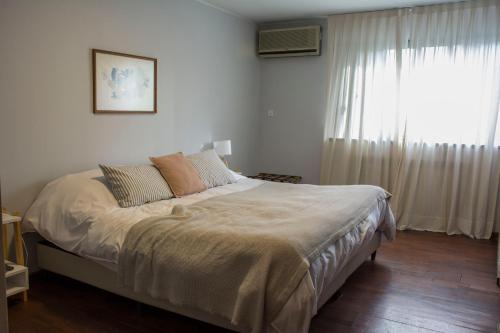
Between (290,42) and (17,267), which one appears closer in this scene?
(17,267)

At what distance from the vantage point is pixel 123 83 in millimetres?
3674

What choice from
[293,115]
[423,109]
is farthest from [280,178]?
[423,109]

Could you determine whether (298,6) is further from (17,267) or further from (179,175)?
(17,267)

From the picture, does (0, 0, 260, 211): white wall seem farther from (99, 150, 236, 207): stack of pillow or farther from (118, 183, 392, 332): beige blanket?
(118, 183, 392, 332): beige blanket

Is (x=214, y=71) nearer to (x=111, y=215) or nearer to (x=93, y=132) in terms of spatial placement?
(x=93, y=132)

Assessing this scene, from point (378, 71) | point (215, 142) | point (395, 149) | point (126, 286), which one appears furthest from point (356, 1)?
point (126, 286)

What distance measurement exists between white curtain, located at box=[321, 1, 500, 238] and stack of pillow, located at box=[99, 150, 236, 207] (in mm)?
1924

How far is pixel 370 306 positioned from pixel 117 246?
68.5 inches

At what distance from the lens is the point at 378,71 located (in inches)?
192

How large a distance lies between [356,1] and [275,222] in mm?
3010

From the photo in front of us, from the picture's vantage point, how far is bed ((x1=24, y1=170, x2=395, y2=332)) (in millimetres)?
2014

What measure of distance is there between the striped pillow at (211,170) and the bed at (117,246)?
1.34ft

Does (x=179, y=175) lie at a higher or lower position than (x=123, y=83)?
lower

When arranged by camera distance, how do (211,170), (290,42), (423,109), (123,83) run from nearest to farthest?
(123,83)
(211,170)
(423,109)
(290,42)
